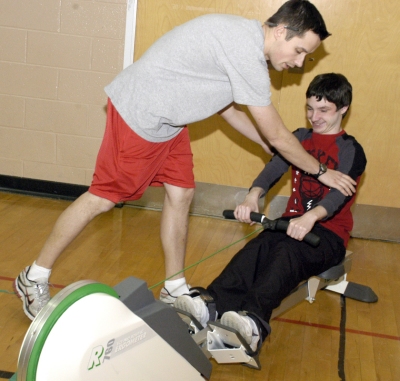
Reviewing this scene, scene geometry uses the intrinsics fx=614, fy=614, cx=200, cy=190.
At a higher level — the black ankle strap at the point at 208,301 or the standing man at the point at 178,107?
the standing man at the point at 178,107

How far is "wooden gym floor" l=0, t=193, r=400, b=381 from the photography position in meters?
2.39

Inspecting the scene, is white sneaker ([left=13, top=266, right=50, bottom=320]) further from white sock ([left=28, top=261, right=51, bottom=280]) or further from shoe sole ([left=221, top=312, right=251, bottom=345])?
shoe sole ([left=221, top=312, right=251, bottom=345])

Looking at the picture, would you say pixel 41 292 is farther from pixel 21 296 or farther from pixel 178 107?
pixel 178 107

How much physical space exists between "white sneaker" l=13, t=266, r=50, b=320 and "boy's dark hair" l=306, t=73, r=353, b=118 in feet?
4.70

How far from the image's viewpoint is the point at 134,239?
3570 millimetres

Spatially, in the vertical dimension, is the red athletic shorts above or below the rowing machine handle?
above

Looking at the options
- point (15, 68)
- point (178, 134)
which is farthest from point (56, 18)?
point (178, 134)

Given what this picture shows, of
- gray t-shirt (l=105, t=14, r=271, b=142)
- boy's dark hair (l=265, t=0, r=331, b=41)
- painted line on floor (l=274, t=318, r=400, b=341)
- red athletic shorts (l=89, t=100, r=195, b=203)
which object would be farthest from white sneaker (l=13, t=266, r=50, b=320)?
boy's dark hair (l=265, t=0, r=331, b=41)

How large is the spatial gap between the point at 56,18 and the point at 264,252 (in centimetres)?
225

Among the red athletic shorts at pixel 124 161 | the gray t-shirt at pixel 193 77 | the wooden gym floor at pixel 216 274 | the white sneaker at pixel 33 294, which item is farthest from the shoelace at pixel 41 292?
the gray t-shirt at pixel 193 77

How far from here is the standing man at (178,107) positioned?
218 centimetres

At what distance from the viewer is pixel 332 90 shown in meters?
2.73

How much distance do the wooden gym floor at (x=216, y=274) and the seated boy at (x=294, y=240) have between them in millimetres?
266

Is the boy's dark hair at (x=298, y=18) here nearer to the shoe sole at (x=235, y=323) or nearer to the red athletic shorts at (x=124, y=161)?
the red athletic shorts at (x=124, y=161)
